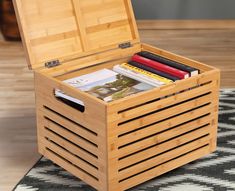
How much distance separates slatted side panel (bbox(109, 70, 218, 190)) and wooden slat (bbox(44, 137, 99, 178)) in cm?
7

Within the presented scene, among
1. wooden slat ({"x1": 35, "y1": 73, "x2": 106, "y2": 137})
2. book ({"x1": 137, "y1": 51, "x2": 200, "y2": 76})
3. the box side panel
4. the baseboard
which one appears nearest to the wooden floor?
the baseboard

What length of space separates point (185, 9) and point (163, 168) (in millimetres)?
1697

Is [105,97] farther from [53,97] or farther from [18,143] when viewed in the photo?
[18,143]

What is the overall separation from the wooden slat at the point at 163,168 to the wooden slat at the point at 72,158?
0.29 feet

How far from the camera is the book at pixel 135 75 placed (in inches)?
64.5

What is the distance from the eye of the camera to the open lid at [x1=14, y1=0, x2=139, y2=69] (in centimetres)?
169

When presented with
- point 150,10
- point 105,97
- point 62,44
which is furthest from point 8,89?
point 150,10

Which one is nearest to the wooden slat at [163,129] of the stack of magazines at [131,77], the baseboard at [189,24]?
the stack of magazines at [131,77]

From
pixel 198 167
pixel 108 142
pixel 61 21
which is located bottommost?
pixel 198 167

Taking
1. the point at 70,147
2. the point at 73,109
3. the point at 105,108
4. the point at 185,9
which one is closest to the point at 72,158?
the point at 70,147

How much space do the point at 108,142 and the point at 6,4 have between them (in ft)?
5.64

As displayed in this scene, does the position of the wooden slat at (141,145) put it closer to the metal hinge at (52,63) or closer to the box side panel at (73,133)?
the box side panel at (73,133)

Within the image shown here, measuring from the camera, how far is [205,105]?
1691mm

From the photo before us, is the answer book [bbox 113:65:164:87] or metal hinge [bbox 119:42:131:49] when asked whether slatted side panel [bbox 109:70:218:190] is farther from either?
metal hinge [bbox 119:42:131:49]
